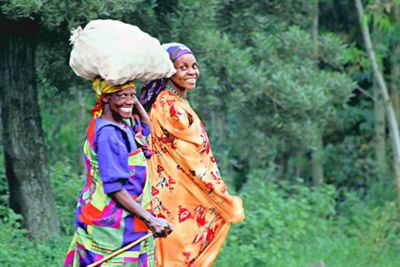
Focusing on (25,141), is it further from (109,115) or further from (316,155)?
(316,155)

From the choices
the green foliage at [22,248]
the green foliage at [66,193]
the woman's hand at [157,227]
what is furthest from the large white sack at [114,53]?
the green foliage at [66,193]

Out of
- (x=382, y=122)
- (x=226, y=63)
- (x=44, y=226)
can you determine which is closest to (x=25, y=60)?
(x=44, y=226)

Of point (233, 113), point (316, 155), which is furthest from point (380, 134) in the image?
point (233, 113)

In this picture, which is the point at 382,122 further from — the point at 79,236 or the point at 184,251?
the point at 79,236

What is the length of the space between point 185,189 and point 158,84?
720mm

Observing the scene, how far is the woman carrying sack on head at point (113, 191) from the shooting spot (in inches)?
189

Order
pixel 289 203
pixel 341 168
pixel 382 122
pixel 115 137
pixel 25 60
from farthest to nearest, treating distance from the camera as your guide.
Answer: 1. pixel 341 168
2. pixel 382 122
3. pixel 289 203
4. pixel 25 60
5. pixel 115 137

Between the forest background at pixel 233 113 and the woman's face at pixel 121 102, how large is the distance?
2078 mm

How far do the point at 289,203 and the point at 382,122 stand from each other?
4784 mm

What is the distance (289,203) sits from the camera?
33.3ft

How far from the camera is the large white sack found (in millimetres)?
4801

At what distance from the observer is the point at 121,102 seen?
16.1 ft

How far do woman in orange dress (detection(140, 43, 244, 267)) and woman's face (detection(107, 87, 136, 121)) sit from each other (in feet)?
4.09

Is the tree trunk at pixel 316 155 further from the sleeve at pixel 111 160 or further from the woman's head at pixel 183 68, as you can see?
the sleeve at pixel 111 160
